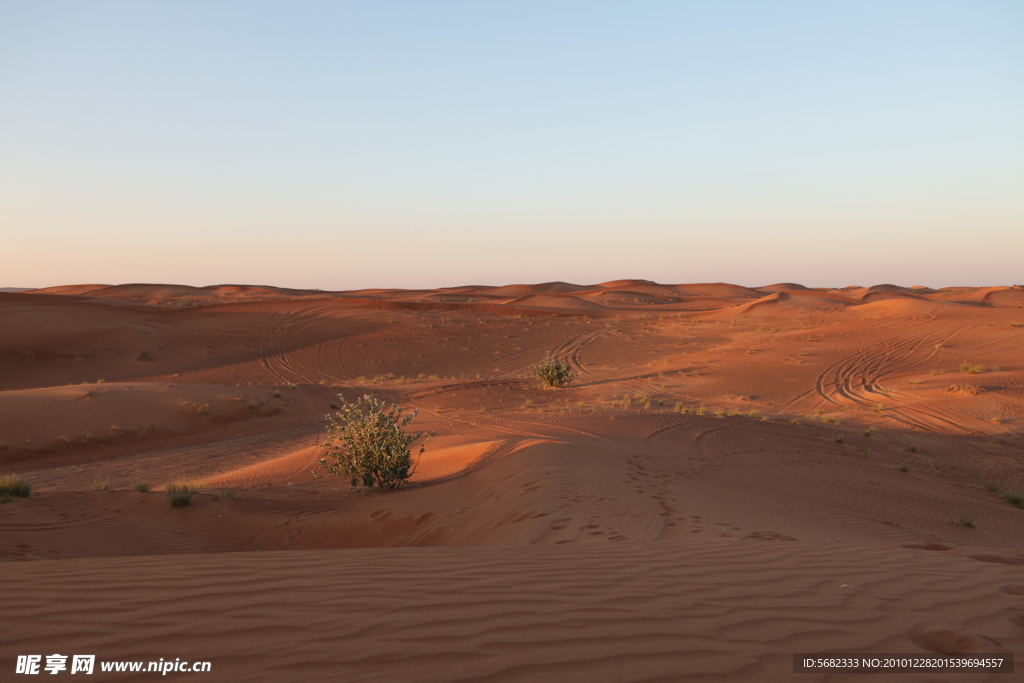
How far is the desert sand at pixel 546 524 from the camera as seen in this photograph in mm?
2631

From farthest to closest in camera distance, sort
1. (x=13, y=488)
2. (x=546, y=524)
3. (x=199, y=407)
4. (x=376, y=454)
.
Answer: (x=199, y=407) → (x=376, y=454) → (x=13, y=488) → (x=546, y=524)

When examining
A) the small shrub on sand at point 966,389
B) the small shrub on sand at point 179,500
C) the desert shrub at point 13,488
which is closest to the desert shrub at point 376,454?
the small shrub on sand at point 179,500

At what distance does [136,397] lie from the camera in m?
17.1

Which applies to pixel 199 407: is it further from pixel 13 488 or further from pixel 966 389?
pixel 966 389

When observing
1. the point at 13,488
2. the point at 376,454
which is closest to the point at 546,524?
the point at 376,454

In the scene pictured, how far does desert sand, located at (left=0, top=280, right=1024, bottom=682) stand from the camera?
8.63ft

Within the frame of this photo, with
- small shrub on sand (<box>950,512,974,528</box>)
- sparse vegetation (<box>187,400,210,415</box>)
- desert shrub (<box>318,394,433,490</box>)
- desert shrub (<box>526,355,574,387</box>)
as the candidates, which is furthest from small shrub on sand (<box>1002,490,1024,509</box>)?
sparse vegetation (<box>187,400,210,415</box>)

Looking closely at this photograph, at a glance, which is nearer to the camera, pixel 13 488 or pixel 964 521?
pixel 964 521

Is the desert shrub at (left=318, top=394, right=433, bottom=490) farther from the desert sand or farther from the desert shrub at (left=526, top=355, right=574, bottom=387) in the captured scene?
the desert shrub at (left=526, top=355, right=574, bottom=387)


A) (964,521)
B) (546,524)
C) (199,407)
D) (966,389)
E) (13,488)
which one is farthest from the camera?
(966,389)

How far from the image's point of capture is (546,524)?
5832 millimetres

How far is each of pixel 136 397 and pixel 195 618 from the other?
17.0 metres

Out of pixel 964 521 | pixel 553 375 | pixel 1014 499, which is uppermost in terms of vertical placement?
pixel 553 375

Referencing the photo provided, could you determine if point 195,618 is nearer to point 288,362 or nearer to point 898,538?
point 898,538
